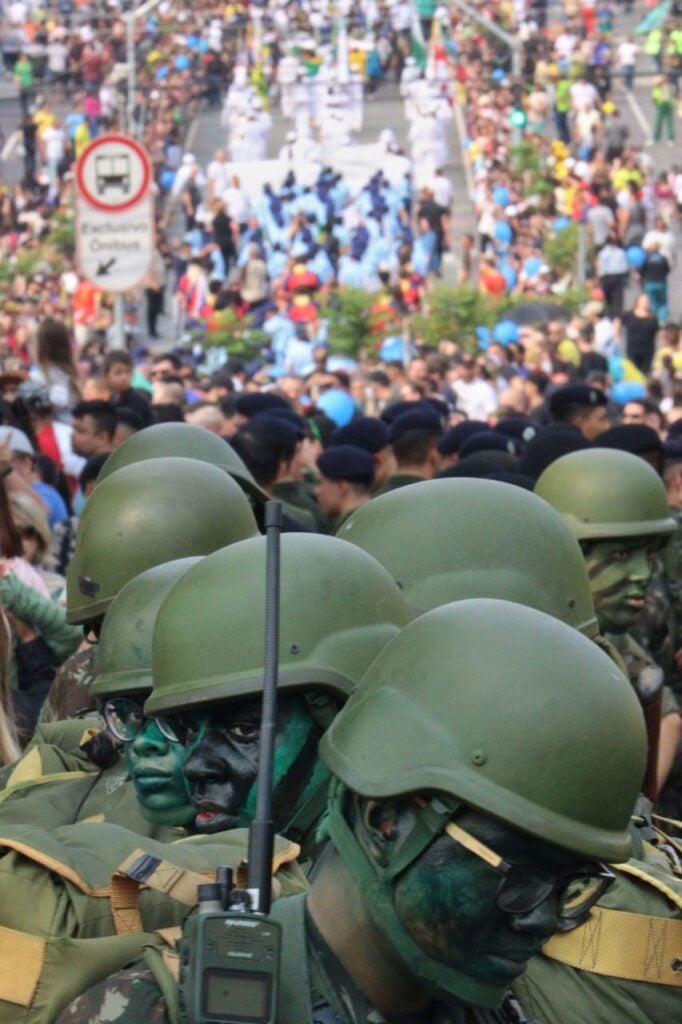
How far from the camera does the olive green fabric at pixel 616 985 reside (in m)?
3.77

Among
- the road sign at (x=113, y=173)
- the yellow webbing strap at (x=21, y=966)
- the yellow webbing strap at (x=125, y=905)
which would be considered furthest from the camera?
the road sign at (x=113, y=173)

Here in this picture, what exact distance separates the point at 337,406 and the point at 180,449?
9012 millimetres

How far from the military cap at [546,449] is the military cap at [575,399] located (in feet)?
8.58

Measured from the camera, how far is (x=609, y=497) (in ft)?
25.4

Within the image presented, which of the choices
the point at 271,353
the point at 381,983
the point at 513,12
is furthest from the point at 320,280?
the point at 381,983

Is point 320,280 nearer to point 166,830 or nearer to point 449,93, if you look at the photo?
point 449,93

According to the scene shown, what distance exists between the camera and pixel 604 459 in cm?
792

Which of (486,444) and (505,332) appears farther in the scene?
(505,332)

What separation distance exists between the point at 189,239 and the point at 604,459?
3255 cm

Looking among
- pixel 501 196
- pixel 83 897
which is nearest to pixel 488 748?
pixel 83 897

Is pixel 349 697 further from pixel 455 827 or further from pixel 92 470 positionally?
pixel 92 470

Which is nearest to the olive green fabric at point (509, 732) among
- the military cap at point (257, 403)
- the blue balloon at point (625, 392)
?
the military cap at point (257, 403)

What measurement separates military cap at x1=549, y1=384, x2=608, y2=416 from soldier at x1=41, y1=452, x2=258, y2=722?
251 inches

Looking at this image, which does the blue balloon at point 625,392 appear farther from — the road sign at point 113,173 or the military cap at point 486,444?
the military cap at point 486,444
